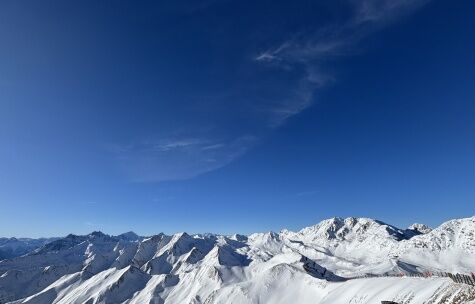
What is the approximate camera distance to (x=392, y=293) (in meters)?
86.0

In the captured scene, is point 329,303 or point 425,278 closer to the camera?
point 425,278

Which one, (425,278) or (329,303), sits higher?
(425,278)

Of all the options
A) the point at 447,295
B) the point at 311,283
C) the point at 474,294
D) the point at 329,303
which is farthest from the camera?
the point at 311,283

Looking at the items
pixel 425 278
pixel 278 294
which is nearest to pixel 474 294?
pixel 425 278

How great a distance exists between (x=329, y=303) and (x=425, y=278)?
1869 inches

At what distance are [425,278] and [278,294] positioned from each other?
12652cm

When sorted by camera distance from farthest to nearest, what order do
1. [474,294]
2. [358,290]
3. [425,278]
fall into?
[358,290] → [425,278] → [474,294]

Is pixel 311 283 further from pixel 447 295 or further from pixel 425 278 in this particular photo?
pixel 447 295

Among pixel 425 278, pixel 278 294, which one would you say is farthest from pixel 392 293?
pixel 278 294

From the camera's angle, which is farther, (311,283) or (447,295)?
(311,283)

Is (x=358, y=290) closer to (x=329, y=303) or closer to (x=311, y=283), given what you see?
(x=329, y=303)

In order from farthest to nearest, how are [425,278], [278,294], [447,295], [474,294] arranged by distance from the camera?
1. [278,294]
2. [425,278]
3. [447,295]
4. [474,294]

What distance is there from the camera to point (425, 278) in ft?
267

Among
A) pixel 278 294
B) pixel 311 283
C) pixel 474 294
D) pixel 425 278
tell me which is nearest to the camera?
pixel 474 294
